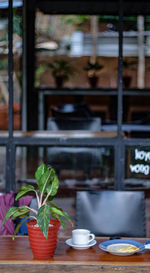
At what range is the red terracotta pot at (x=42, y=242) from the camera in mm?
1785

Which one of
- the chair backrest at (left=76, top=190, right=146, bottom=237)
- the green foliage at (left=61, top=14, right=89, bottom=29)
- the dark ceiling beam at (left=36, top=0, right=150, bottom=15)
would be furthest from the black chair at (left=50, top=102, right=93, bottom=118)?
the green foliage at (left=61, top=14, right=89, bottom=29)

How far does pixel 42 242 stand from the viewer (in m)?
1.79

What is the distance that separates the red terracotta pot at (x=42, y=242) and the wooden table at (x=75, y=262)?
0.03 metres

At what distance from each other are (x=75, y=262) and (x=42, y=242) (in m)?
0.16

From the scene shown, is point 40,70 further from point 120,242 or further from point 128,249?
point 128,249

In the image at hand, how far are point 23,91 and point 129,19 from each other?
10.5 ft

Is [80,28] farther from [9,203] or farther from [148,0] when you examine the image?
[9,203]

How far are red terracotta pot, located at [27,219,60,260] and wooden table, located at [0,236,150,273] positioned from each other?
31 millimetres

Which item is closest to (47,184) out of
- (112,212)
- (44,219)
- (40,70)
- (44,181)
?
(44,181)

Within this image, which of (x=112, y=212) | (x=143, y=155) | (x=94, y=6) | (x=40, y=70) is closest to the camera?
(x=112, y=212)

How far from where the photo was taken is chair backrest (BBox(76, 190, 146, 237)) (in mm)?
2531

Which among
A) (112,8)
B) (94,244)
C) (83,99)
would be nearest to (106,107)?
(83,99)

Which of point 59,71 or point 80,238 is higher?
point 59,71

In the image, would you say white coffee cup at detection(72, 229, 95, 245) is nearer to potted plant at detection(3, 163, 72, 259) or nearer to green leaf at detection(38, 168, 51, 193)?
potted plant at detection(3, 163, 72, 259)
